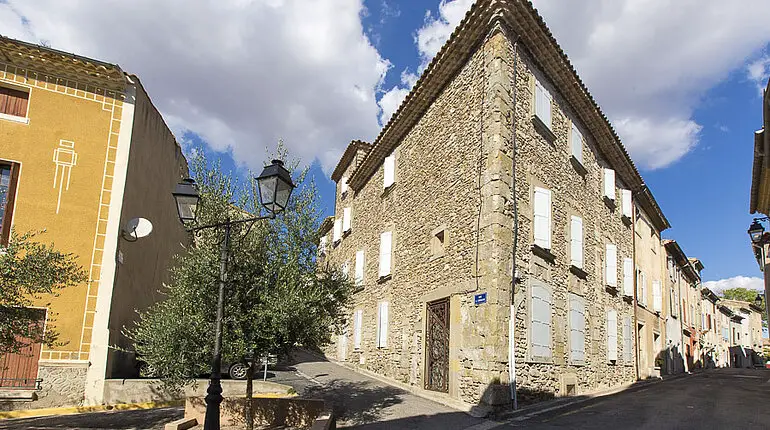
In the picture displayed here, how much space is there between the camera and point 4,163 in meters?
11.2

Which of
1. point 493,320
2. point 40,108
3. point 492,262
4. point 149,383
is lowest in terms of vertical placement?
point 149,383

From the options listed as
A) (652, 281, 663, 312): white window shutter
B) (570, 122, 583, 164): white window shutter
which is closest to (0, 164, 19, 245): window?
(570, 122, 583, 164): white window shutter

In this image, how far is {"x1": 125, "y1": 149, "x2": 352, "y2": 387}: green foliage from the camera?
780cm

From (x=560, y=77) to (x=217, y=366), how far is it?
438 inches

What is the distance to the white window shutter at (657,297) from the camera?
22.7 m

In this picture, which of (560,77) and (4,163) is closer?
(4,163)

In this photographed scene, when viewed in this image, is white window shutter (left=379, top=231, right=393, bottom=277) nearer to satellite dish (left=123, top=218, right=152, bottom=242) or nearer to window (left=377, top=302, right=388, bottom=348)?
window (left=377, top=302, right=388, bottom=348)

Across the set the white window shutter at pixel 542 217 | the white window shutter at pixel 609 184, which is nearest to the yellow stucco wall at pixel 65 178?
the white window shutter at pixel 542 217

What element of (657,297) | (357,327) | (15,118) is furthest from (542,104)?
(657,297)

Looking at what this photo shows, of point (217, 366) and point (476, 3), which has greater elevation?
point (476, 3)

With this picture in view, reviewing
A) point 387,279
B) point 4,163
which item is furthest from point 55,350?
point 387,279

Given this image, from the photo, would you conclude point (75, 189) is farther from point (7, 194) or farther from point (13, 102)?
point (13, 102)

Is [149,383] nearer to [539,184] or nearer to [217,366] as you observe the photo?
[217,366]

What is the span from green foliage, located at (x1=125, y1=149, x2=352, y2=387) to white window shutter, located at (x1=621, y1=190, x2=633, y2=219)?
536 inches
